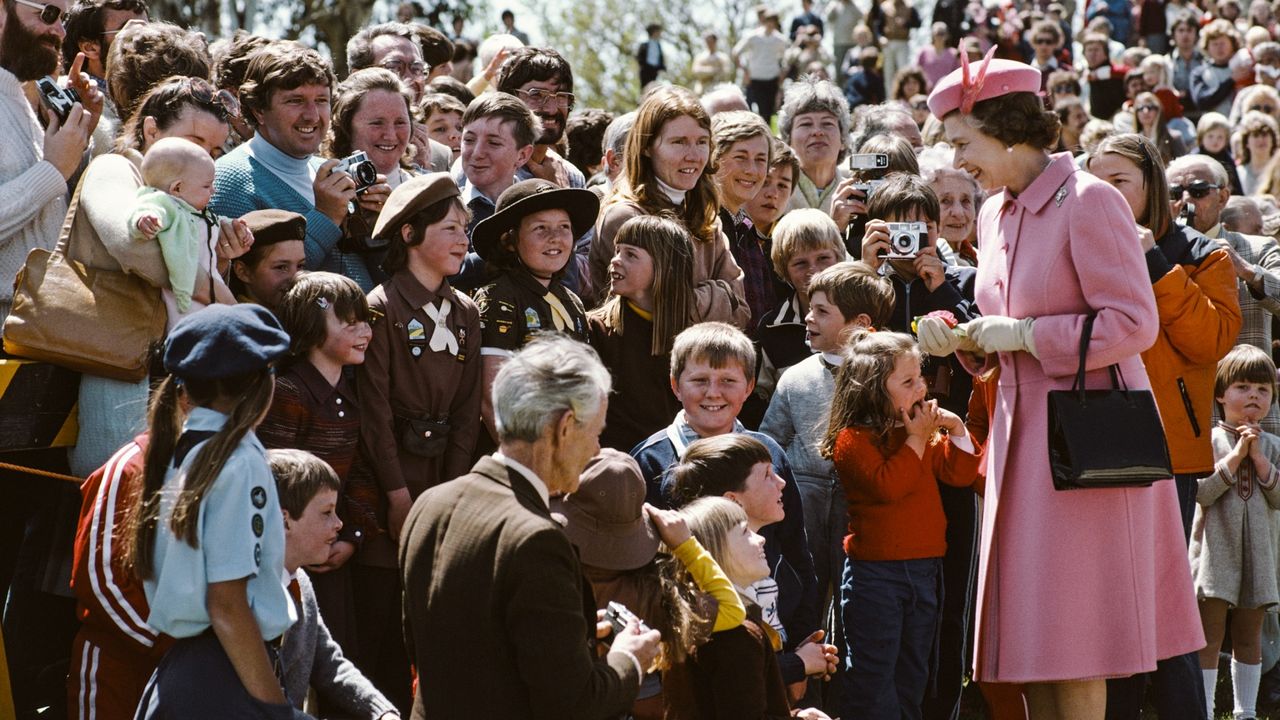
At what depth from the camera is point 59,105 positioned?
5.04 m

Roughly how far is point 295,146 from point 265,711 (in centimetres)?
274

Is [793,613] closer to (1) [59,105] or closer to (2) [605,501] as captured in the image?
(2) [605,501]

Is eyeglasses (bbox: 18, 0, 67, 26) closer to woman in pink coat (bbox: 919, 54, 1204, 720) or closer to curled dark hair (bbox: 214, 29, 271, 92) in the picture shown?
curled dark hair (bbox: 214, 29, 271, 92)

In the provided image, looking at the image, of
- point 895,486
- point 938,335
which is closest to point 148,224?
point 938,335

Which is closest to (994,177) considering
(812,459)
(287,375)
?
(812,459)

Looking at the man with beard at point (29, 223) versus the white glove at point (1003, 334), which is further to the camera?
the man with beard at point (29, 223)

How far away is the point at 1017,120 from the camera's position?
14.8 ft

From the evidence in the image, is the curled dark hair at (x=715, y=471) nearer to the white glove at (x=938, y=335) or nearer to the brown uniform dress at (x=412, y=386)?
the white glove at (x=938, y=335)

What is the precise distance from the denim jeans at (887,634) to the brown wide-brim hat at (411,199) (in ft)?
6.67

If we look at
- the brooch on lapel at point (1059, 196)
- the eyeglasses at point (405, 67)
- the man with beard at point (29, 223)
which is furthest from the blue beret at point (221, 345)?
the eyeglasses at point (405, 67)

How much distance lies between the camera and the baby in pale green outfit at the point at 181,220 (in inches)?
179

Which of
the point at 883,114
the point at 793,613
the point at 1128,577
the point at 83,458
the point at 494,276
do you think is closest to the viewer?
the point at 1128,577

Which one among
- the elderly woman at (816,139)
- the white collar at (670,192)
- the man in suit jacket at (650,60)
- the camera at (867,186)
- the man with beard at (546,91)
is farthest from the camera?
the man in suit jacket at (650,60)

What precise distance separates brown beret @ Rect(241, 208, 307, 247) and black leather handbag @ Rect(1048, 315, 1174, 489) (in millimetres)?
2599
